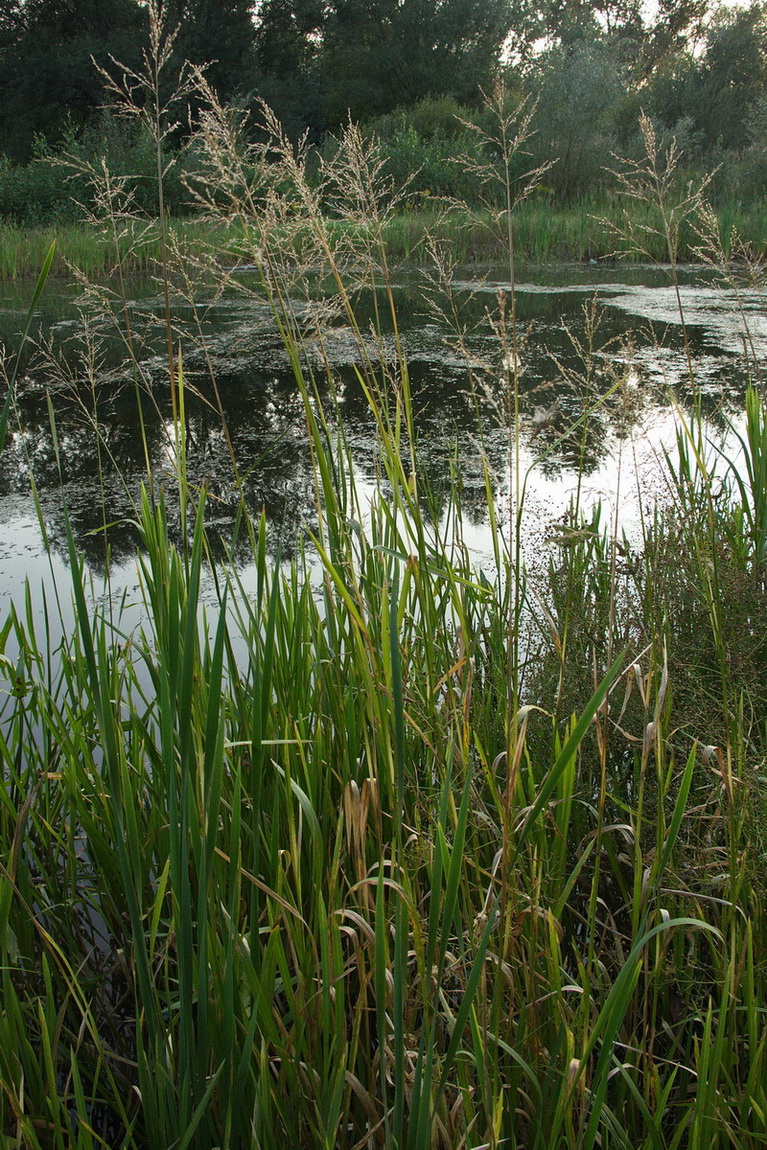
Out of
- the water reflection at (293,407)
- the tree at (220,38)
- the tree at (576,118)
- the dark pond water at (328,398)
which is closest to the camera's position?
the dark pond water at (328,398)

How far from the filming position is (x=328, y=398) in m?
4.74

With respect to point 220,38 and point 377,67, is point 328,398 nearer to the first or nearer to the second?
point 220,38

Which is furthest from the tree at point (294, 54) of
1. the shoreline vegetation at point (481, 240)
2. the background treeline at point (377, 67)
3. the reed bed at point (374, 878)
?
the reed bed at point (374, 878)

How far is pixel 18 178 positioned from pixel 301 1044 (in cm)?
1254

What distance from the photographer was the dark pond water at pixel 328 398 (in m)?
2.23

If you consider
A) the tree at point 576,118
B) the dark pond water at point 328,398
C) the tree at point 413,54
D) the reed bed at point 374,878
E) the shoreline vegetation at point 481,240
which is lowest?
the reed bed at point 374,878

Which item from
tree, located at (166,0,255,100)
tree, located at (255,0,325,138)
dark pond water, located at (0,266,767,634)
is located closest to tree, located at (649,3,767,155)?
tree, located at (255,0,325,138)

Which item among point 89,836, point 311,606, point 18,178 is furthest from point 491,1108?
point 18,178

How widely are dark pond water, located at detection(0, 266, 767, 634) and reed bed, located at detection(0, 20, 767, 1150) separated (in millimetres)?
310

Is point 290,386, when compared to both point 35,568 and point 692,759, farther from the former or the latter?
point 692,759

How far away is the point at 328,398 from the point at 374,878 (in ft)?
13.5

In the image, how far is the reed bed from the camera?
792 mm

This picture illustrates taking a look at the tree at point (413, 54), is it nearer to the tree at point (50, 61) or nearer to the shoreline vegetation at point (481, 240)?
the tree at point (50, 61)

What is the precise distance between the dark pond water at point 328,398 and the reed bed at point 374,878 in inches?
12.2
